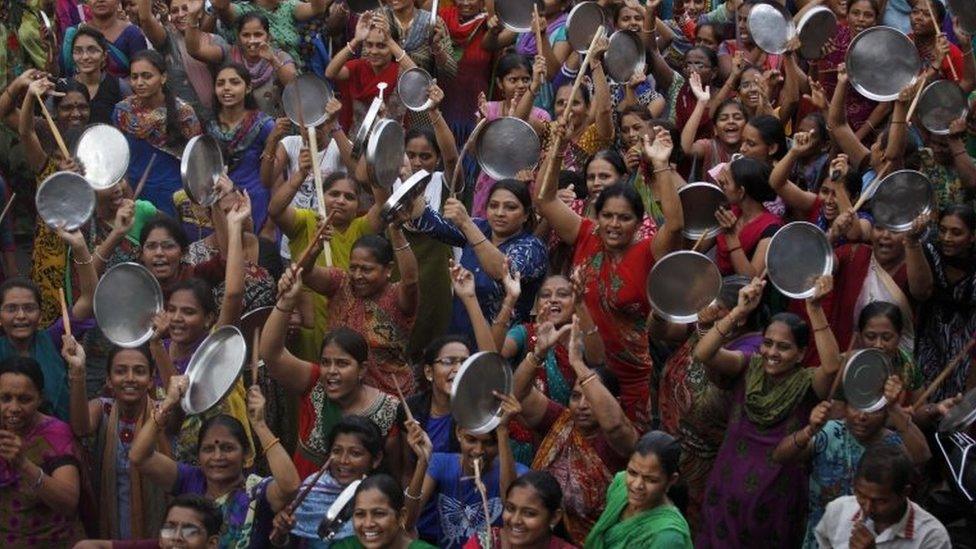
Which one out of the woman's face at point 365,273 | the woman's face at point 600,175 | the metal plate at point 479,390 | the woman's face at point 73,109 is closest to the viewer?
the metal plate at point 479,390

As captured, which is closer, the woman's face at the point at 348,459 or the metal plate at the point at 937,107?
the woman's face at the point at 348,459

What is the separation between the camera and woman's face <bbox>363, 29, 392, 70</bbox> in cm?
1023

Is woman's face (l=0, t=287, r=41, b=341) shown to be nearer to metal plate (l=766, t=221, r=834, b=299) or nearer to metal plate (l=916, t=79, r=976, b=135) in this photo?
metal plate (l=766, t=221, r=834, b=299)

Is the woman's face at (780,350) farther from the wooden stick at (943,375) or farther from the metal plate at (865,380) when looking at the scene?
the wooden stick at (943,375)

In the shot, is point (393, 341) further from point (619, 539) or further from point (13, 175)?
point (13, 175)

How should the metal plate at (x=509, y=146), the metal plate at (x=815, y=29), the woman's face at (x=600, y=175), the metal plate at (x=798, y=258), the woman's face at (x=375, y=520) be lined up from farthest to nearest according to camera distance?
the metal plate at (x=815, y=29) → the metal plate at (x=509, y=146) → the woman's face at (x=600, y=175) → the metal plate at (x=798, y=258) → the woman's face at (x=375, y=520)

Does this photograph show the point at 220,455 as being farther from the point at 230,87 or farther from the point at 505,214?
the point at 230,87

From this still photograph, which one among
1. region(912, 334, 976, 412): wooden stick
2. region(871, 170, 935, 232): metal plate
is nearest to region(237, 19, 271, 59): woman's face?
region(871, 170, 935, 232): metal plate

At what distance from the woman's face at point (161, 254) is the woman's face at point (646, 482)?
2.52 meters

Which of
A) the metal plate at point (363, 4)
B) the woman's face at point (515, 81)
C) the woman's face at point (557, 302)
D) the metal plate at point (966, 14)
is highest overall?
the woman's face at point (557, 302)

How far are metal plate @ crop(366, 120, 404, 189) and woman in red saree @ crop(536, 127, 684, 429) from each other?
3.05 feet

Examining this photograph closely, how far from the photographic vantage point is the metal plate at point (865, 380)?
722cm

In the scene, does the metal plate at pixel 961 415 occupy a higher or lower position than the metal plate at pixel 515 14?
higher

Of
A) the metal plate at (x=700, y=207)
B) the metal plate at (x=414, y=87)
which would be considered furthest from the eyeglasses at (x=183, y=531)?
the metal plate at (x=414, y=87)
